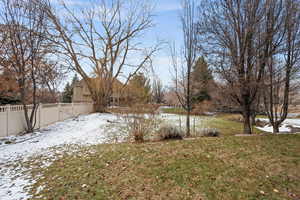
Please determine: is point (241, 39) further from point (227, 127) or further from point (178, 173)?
point (227, 127)

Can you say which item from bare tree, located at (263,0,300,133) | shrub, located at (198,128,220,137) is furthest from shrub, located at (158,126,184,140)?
bare tree, located at (263,0,300,133)

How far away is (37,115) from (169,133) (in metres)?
6.92

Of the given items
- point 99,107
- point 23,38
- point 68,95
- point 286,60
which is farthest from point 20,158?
point 68,95

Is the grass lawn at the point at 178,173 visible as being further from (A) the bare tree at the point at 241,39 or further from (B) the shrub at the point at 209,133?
(A) the bare tree at the point at 241,39

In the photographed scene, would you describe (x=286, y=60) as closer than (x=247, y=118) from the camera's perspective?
Yes

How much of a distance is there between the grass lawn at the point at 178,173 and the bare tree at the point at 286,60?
2636 mm

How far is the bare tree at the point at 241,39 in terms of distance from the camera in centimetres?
488

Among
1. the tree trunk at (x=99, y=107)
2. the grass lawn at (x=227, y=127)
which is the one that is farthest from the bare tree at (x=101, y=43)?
the grass lawn at (x=227, y=127)

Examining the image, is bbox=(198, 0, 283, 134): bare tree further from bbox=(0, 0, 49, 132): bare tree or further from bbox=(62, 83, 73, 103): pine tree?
bbox=(62, 83, 73, 103): pine tree

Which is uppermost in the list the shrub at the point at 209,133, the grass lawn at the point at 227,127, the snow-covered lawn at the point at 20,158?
the shrub at the point at 209,133

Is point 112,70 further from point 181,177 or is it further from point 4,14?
point 181,177

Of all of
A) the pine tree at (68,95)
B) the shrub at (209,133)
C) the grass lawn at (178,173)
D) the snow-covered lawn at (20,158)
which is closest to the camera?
the grass lawn at (178,173)

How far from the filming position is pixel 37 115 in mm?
7496

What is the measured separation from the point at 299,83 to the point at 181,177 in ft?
20.9
